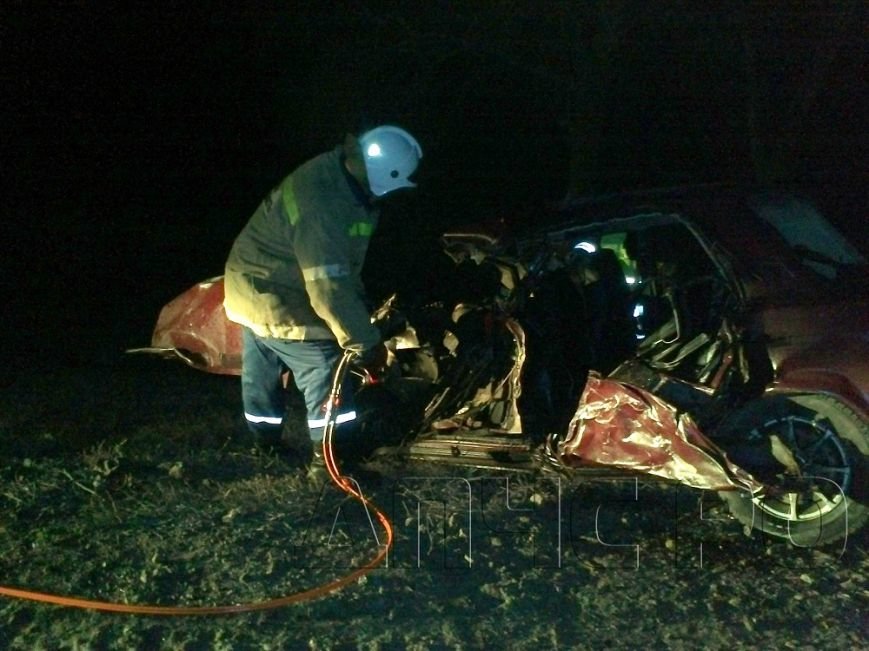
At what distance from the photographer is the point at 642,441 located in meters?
4.39

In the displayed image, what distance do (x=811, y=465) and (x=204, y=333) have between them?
337cm

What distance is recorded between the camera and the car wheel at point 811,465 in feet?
14.1

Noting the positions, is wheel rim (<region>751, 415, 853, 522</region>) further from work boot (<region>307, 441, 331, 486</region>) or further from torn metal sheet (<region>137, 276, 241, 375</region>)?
torn metal sheet (<region>137, 276, 241, 375</region>)

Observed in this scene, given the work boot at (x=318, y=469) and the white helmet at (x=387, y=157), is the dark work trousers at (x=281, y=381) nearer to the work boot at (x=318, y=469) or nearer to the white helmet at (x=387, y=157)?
the work boot at (x=318, y=469)

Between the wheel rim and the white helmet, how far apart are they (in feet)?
6.32

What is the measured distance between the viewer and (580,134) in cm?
1143

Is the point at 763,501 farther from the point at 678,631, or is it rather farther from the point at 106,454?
the point at 106,454

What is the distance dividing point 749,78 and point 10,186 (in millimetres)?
10706

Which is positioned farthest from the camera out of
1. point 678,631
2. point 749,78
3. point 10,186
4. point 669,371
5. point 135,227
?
point 10,186

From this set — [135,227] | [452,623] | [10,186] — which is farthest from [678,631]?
[10,186]

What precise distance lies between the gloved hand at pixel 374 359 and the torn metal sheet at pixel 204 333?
1.13m

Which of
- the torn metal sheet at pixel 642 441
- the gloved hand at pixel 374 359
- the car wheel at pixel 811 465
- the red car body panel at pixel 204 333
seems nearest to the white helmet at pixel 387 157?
the gloved hand at pixel 374 359

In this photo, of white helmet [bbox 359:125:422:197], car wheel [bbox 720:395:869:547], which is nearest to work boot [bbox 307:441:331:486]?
white helmet [bbox 359:125:422:197]

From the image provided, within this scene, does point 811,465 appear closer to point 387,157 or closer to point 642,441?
point 642,441
